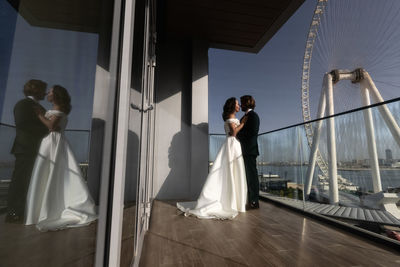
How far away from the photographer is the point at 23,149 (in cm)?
13

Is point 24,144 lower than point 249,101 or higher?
lower

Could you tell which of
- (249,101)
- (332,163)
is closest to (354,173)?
(332,163)

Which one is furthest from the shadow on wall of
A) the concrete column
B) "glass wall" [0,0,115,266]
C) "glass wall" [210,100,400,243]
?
"glass wall" [0,0,115,266]

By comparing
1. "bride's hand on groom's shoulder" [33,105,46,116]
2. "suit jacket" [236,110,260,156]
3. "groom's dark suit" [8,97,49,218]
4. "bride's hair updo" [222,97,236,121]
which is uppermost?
"bride's hair updo" [222,97,236,121]

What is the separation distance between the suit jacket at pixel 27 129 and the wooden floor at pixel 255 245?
1.10m

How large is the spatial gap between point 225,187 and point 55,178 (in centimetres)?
219

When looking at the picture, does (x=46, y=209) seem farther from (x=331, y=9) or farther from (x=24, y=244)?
(x=331, y=9)

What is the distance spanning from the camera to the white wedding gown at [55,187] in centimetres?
15

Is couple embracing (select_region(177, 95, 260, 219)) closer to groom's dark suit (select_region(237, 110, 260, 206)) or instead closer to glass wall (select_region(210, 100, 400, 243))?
groom's dark suit (select_region(237, 110, 260, 206))

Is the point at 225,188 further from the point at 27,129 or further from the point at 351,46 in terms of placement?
the point at 351,46

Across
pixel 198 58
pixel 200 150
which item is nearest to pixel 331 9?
pixel 198 58

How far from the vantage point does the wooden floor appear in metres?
1.10

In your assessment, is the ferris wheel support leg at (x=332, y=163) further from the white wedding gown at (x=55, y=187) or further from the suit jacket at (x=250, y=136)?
the white wedding gown at (x=55, y=187)

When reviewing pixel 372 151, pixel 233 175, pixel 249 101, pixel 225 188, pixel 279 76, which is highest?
pixel 279 76
